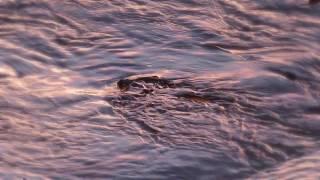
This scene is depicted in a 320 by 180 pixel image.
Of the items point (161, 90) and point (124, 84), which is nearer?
point (161, 90)

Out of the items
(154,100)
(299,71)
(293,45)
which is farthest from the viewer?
(293,45)

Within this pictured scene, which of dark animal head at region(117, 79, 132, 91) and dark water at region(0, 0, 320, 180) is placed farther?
dark animal head at region(117, 79, 132, 91)

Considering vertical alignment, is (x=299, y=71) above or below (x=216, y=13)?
below

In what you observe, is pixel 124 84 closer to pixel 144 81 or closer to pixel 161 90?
pixel 144 81

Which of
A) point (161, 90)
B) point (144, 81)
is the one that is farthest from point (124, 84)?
point (161, 90)

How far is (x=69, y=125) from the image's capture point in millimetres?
5090

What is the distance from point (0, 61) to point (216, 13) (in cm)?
189

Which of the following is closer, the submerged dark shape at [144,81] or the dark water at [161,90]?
the dark water at [161,90]

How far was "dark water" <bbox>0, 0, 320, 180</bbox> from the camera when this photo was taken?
466cm

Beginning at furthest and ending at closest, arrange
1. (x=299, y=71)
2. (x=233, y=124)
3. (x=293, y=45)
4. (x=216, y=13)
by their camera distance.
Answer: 1. (x=216, y=13)
2. (x=293, y=45)
3. (x=299, y=71)
4. (x=233, y=124)

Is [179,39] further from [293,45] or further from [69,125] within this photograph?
[69,125]

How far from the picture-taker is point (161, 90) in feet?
18.0

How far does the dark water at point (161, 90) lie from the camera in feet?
15.3

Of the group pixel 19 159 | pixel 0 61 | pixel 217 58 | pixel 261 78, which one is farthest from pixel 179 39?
pixel 19 159
